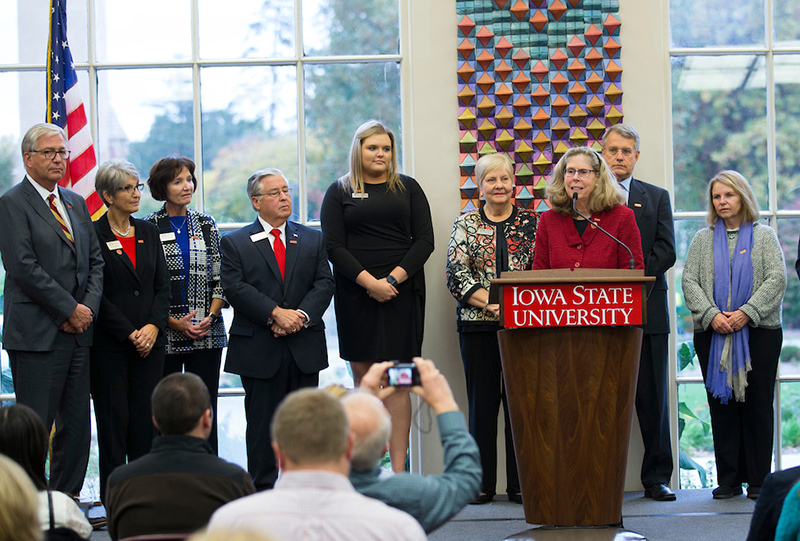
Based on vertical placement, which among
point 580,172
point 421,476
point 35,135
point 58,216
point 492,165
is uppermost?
point 35,135

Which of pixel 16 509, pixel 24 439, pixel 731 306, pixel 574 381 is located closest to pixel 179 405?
pixel 24 439

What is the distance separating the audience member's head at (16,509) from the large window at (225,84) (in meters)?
3.44

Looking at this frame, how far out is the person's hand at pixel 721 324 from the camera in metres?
4.21

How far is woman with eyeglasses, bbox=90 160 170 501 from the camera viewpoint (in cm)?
396

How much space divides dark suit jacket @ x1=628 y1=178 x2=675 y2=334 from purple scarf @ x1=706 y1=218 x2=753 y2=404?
0.79 ft

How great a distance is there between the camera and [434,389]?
82.9 inches

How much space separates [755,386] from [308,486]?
Result: 3228mm

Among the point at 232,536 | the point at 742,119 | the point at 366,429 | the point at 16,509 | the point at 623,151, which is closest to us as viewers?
the point at 232,536

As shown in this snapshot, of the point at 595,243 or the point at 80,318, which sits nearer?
the point at 595,243

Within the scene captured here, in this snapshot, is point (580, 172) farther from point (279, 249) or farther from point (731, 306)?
point (279, 249)

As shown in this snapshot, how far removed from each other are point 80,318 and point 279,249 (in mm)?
972

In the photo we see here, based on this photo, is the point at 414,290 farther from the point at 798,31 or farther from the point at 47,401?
the point at 798,31

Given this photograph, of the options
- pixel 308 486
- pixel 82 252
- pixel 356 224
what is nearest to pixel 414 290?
pixel 356 224

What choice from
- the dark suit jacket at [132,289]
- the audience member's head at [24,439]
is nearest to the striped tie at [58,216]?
the dark suit jacket at [132,289]
